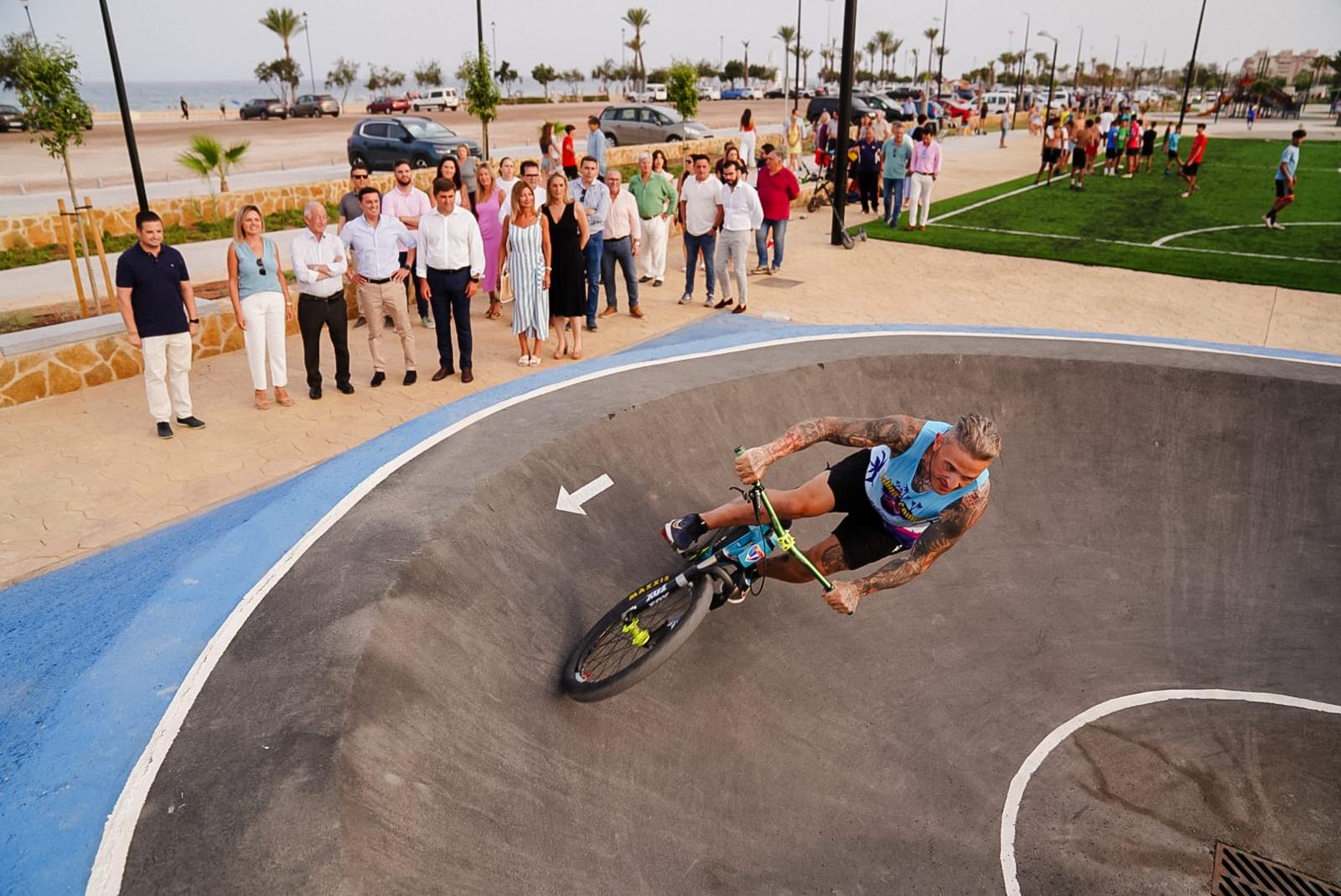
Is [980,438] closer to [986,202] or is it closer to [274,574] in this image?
[274,574]

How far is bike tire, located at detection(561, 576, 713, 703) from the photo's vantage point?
4176mm

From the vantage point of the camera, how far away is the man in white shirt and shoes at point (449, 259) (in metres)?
9.51

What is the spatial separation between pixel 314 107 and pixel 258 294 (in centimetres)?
6312

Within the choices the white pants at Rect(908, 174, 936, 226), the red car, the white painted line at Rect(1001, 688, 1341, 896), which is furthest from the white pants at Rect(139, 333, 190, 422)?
the red car

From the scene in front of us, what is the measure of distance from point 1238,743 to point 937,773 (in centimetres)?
204

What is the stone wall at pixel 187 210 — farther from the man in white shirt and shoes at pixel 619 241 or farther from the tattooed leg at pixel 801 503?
the tattooed leg at pixel 801 503

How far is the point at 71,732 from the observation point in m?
3.44

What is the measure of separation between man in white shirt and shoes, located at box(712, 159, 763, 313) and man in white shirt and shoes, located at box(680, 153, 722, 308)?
0.56 feet

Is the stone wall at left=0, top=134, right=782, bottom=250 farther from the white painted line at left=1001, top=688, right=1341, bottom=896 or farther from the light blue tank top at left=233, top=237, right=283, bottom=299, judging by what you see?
the white painted line at left=1001, top=688, right=1341, bottom=896

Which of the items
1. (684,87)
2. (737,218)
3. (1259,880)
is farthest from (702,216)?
(684,87)

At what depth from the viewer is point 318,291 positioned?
922 cm

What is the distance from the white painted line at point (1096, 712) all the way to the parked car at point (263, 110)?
222 feet

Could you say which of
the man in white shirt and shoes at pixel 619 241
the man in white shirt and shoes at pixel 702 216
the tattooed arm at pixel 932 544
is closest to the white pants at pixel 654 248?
the man in white shirt and shoes at pixel 702 216

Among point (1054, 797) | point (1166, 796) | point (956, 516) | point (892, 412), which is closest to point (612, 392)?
point (892, 412)
